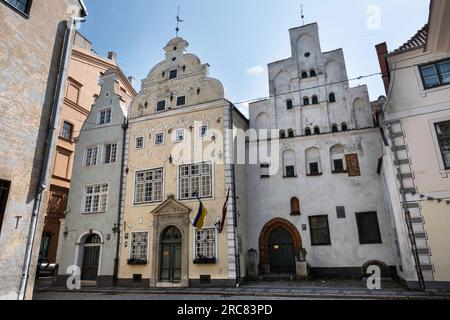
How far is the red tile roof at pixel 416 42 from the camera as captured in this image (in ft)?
45.2

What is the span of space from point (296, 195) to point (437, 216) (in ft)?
24.5

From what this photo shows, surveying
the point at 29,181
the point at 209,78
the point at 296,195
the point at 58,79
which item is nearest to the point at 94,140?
the point at 209,78

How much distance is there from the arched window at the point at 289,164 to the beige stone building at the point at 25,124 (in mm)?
12987

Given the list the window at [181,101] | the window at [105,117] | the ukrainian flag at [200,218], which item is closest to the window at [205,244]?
the ukrainian flag at [200,218]

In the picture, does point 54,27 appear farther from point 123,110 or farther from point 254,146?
point 254,146

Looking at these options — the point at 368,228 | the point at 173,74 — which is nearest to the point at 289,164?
the point at 368,228

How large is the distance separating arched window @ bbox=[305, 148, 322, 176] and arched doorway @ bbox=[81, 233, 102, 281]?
14.0m

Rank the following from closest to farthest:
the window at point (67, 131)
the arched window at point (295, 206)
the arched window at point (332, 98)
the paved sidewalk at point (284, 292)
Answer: the paved sidewalk at point (284, 292)
the arched window at point (295, 206)
the arched window at point (332, 98)
the window at point (67, 131)

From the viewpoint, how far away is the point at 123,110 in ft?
70.7

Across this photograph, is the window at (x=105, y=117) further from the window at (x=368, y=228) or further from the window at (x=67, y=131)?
the window at (x=368, y=228)

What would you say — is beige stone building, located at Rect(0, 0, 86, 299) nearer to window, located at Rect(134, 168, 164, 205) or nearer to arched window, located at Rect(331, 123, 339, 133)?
window, located at Rect(134, 168, 164, 205)

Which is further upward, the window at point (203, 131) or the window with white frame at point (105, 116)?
the window with white frame at point (105, 116)

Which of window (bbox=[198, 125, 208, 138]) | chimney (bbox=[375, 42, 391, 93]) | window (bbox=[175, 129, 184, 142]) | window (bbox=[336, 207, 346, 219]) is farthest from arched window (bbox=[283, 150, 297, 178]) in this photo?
window (bbox=[175, 129, 184, 142])

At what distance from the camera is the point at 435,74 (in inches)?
529
